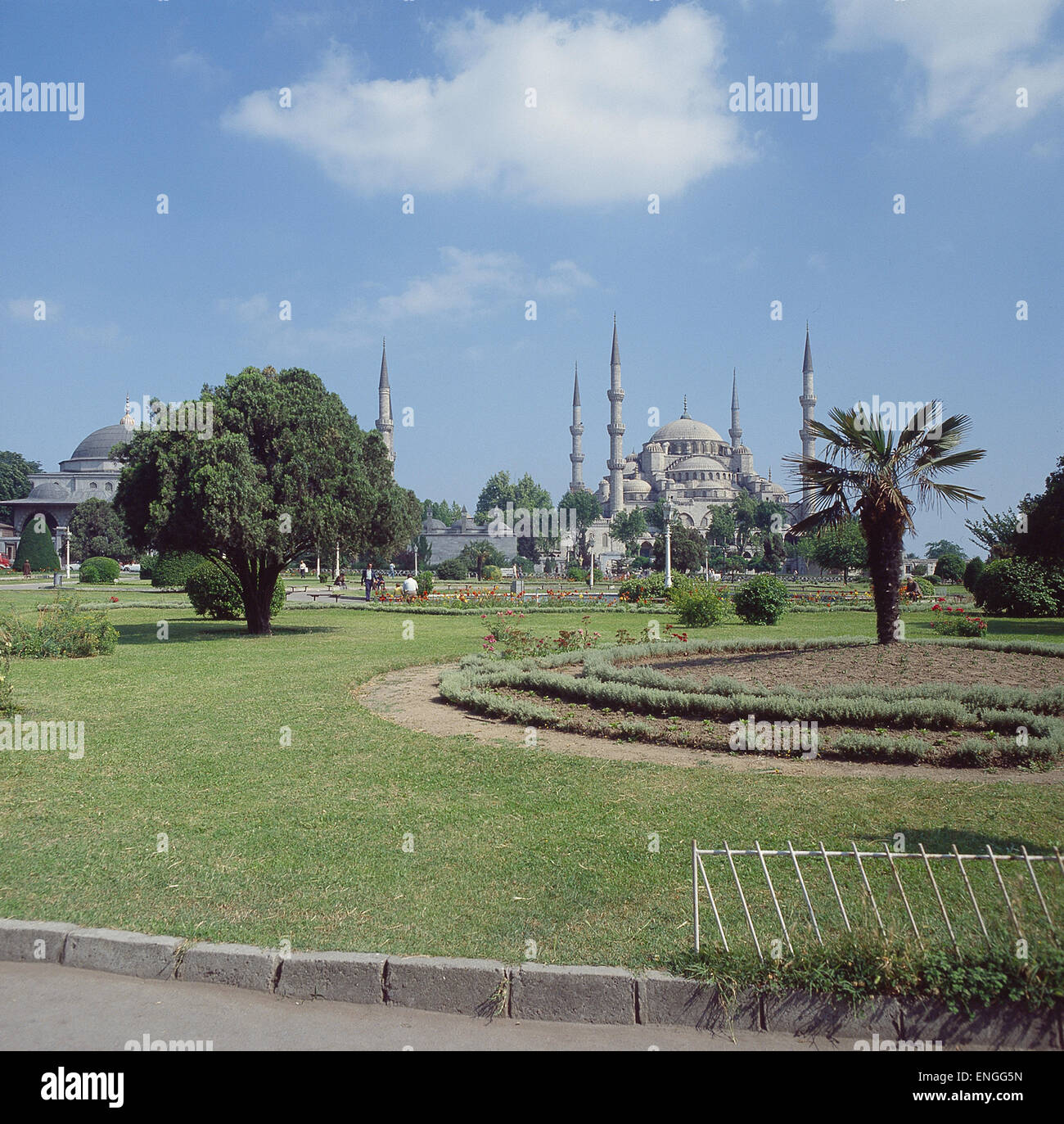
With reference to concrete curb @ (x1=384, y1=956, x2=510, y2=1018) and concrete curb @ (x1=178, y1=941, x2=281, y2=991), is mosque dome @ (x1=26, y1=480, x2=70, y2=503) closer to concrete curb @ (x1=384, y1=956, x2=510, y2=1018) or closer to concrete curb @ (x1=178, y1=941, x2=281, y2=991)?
concrete curb @ (x1=178, y1=941, x2=281, y2=991)

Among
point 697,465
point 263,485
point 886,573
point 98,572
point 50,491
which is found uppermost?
point 697,465

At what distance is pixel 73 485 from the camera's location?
8750 centimetres

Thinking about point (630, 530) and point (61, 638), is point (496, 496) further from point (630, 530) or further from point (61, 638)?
point (61, 638)

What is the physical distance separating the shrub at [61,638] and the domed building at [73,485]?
6561cm

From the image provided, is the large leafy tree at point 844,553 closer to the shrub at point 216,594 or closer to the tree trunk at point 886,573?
the shrub at point 216,594

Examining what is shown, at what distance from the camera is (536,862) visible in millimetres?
4762

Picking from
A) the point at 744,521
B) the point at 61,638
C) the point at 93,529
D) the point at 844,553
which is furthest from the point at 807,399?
the point at 61,638

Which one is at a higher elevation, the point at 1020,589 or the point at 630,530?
the point at 630,530

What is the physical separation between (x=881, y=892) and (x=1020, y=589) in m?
23.0

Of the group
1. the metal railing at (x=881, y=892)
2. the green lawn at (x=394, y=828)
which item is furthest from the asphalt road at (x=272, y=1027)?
the metal railing at (x=881, y=892)

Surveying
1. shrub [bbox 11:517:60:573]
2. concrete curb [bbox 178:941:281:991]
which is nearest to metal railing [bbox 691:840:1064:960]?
concrete curb [bbox 178:941:281:991]
